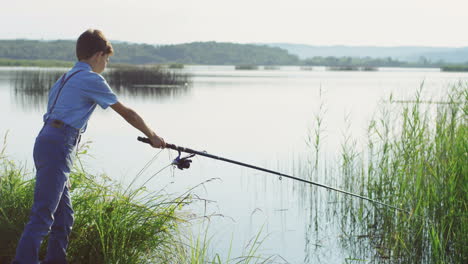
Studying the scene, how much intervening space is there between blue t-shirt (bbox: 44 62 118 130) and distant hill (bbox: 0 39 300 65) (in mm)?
69488

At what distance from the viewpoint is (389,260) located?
564 cm

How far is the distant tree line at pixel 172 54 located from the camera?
74.2m

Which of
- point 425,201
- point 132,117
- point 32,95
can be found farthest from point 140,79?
point 132,117

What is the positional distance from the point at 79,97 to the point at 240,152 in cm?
925

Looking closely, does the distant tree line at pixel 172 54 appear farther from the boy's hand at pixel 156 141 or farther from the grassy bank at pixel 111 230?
the boy's hand at pixel 156 141

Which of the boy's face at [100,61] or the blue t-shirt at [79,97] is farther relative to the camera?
the boy's face at [100,61]

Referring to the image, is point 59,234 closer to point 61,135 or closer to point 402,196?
point 61,135

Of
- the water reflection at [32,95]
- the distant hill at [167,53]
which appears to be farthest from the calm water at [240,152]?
the distant hill at [167,53]

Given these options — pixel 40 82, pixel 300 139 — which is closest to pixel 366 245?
pixel 300 139

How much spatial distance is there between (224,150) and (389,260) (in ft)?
24.2

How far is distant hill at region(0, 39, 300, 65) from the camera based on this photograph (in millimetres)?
74406

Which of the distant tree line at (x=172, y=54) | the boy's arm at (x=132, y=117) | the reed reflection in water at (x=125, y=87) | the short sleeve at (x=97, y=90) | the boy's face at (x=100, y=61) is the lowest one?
the reed reflection in water at (x=125, y=87)

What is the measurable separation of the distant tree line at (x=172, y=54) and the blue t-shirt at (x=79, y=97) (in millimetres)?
69010

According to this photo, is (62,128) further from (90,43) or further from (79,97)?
(90,43)
